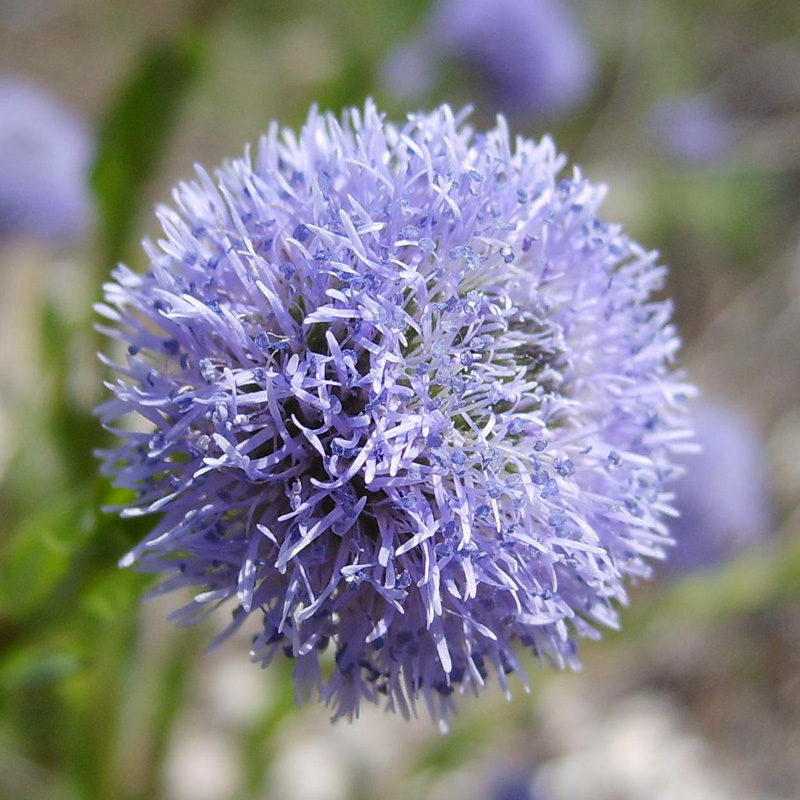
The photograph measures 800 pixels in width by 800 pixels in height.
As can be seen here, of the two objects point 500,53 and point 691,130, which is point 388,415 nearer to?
point 500,53

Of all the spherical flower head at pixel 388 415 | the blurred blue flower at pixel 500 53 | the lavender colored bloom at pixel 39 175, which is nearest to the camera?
the spherical flower head at pixel 388 415

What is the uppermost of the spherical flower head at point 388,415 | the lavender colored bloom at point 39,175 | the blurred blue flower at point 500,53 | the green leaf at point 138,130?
the blurred blue flower at point 500,53

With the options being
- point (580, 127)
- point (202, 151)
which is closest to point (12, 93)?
point (202, 151)

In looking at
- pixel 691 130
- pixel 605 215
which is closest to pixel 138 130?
pixel 605 215

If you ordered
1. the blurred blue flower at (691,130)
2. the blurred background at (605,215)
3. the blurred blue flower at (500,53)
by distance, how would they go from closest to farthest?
1. the blurred background at (605,215)
2. the blurred blue flower at (500,53)
3. the blurred blue flower at (691,130)

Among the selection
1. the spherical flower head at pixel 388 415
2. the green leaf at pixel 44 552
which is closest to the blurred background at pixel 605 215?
the green leaf at pixel 44 552

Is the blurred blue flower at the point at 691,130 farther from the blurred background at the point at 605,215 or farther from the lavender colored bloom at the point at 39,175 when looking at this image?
the lavender colored bloom at the point at 39,175

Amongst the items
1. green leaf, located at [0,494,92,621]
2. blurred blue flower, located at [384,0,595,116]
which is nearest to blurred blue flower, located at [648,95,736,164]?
blurred blue flower, located at [384,0,595,116]
